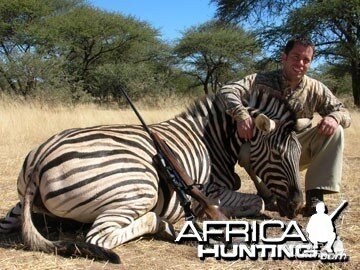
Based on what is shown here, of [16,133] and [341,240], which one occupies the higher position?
[16,133]

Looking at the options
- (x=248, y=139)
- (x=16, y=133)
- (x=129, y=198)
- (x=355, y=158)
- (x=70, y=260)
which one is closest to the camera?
(x=70, y=260)

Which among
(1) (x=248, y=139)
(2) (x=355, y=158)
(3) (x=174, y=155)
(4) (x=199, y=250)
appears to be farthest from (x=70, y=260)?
(2) (x=355, y=158)

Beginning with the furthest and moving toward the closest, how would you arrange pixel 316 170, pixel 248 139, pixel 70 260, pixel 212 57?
pixel 212 57 → pixel 316 170 → pixel 248 139 → pixel 70 260

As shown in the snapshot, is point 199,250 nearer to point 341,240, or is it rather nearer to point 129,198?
point 129,198

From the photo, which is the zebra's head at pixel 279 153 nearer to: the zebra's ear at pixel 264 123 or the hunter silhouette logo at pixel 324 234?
the zebra's ear at pixel 264 123

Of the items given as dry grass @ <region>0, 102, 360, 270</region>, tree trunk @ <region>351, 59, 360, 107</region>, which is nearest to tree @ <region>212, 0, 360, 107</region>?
tree trunk @ <region>351, 59, 360, 107</region>

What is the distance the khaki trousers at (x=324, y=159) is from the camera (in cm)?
343

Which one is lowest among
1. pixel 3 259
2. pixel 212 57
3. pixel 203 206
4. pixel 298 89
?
pixel 3 259

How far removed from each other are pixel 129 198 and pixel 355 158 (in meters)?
4.48

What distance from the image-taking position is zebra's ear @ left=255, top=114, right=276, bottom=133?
9.75 ft

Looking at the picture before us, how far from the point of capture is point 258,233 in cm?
271

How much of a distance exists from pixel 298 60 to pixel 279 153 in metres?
0.82

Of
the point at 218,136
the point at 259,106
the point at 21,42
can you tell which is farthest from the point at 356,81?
the point at 218,136

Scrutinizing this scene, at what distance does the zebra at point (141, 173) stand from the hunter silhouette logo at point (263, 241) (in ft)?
0.66
